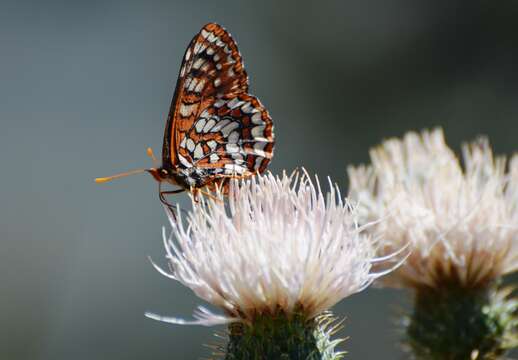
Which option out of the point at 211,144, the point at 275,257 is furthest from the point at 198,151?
the point at 275,257

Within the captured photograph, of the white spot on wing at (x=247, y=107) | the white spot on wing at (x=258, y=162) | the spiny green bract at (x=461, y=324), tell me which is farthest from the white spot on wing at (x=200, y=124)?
the spiny green bract at (x=461, y=324)

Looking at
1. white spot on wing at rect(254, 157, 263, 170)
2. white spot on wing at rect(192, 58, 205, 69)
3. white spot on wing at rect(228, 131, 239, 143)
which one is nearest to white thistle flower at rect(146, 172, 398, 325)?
white spot on wing at rect(254, 157, 263, 170)

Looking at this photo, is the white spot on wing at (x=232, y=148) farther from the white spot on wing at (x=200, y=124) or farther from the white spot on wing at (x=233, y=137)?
the white spot on wing at (x=200, y=124)

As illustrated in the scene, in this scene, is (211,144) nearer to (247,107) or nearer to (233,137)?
(233,137)

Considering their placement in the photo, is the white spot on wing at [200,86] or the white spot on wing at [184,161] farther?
the white spot on wing at [200,86]

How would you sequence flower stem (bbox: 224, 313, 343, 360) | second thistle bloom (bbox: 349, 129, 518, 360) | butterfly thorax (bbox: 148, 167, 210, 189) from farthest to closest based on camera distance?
second thistle bloom (bbox: 349, 129, 518, 360)
butterfly thorax (bbox: 148, 167, 210, 189)
flower stem (bbox: 224, 313, 343, 360)

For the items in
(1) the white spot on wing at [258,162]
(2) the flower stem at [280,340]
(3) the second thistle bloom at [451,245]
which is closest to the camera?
(2) the flower stem at [280,340]

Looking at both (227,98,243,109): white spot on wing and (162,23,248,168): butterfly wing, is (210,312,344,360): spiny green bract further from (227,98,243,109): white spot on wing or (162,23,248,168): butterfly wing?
(227,98,243,109): white spot on wing
